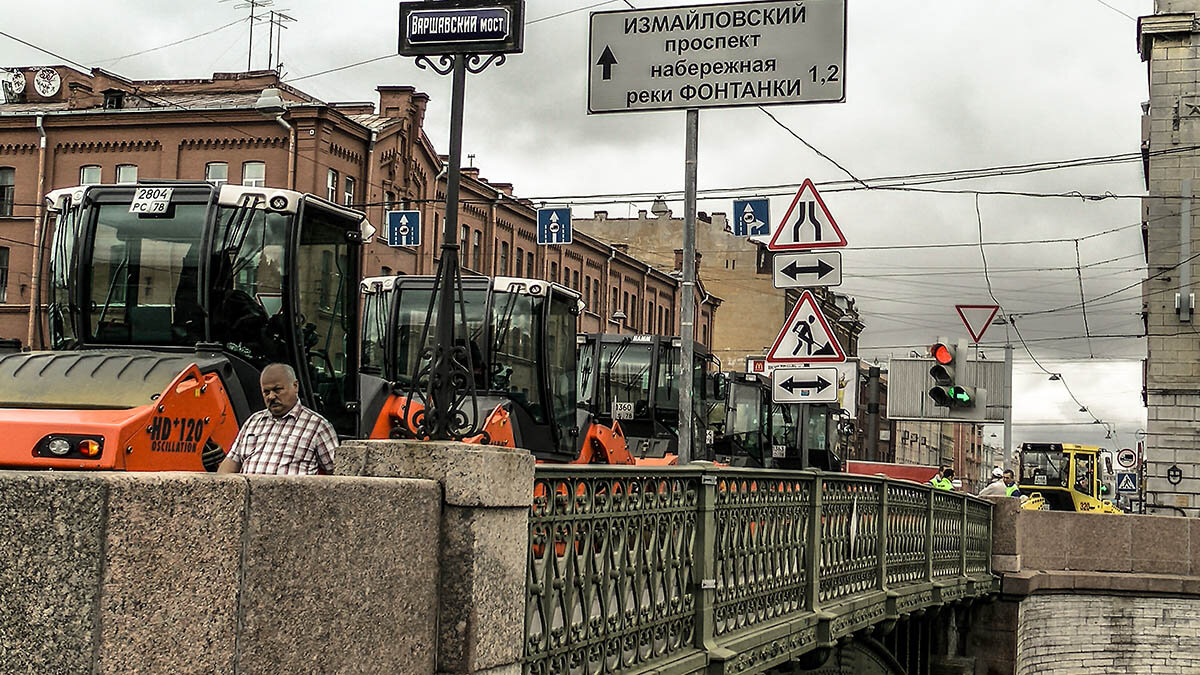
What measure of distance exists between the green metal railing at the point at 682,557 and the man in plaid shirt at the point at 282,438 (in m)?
1.39

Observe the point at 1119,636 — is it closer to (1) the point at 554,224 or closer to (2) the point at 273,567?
(1) the point at 554,224

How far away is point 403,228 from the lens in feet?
107

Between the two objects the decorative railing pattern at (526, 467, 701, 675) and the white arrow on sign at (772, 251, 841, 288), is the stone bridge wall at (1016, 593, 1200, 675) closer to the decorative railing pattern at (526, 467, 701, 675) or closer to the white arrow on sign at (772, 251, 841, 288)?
the white arrow on sign at (772, 251, 841, 288)

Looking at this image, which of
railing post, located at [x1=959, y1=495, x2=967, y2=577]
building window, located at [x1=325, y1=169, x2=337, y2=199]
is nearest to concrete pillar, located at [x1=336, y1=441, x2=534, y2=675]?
railing post, located at [x1=959, y1=495, x2=967, y2=577]

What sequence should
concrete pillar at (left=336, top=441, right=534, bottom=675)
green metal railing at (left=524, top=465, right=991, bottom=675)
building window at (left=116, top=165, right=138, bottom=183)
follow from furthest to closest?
building window at (left=116, top=165, right=138, bottom=183) < green metal railing at (left=524, top=465, right=991, bottom=675) < concrete pillar at (left=336, top=441, right=534, bottom=675)

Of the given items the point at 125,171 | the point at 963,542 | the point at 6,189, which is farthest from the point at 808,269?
the point at 6,189

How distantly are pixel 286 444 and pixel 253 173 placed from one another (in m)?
37.9

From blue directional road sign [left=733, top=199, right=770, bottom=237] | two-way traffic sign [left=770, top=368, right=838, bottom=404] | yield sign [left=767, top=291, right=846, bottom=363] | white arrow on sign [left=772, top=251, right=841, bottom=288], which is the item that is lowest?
two-way traffic sign [left=770, top=368, right=838, bottom=404]

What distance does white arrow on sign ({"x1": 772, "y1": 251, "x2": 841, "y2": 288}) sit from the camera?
1290 cm

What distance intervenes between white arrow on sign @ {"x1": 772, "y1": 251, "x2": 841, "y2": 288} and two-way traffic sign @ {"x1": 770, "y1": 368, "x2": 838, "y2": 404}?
2.41 feet

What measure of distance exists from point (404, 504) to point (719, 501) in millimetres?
4266

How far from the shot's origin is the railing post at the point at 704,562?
8680 millimetres

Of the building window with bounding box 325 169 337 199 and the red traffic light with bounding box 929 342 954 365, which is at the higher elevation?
the building window with bounding box 325 169 337 199

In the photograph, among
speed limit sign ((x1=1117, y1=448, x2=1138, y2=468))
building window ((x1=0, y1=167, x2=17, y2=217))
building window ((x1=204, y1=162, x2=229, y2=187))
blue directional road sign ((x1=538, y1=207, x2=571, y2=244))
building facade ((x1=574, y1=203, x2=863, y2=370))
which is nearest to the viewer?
blue directional road sign ((x1=538, y1=207, x2=571, y2=244))
